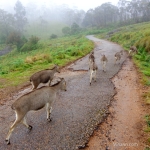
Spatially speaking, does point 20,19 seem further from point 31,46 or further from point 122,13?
point 31,46

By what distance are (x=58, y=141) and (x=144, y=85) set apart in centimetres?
758

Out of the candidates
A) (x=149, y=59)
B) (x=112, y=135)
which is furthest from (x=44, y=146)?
(x=149, y=59)

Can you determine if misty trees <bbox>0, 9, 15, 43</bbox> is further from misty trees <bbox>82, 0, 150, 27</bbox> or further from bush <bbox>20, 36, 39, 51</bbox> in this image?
misty trees <bbox>82, 0, 150, 27</bbox>

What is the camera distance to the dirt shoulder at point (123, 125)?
18.7 ft

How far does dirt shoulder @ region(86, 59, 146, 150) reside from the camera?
224 inches

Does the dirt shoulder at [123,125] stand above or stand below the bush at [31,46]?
above

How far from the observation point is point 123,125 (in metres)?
6.79

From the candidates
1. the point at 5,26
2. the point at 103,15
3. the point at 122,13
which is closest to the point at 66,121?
the point at 5,26

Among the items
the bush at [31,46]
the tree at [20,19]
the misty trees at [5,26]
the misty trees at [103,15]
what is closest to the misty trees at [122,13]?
the misty trees at [103,15]

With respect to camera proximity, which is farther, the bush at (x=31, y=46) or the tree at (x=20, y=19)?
the tree at (x=20, y=19)

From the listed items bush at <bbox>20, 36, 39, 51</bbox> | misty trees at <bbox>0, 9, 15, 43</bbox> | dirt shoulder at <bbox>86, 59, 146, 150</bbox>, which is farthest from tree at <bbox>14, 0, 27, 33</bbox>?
dirt shoulder at <bbox>86, 59, 146, 150</bbox>

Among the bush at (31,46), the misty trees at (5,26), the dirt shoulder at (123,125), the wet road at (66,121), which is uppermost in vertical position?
the misty trees at (5,26)

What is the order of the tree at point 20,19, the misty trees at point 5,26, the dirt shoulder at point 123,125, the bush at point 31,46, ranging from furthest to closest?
the tree at point 20,19 < the misty trees at point 5,26 < the bush at point 31,46 < the dirt shoulder at point 123,125

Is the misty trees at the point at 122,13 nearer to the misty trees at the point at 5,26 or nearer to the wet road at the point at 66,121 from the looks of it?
the misty trees at the point at 5,26
